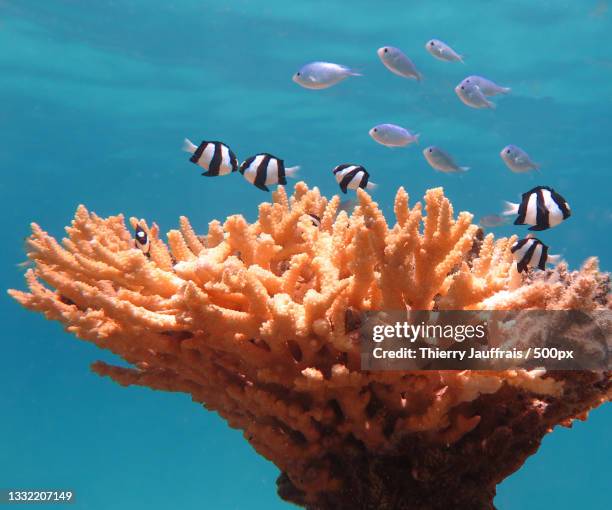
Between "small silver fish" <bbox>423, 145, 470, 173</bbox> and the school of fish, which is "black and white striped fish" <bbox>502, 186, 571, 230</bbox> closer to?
the school of fish

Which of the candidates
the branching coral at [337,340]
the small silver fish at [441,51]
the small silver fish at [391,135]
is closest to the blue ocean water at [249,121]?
the small silver fish at [441,51]

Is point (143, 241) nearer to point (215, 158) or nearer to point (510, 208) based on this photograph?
point (215, 158)

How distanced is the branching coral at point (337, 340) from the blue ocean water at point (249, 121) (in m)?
24.4

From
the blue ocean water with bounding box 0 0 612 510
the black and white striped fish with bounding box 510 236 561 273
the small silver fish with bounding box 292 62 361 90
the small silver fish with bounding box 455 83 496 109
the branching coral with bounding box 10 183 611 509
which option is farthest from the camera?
the blue ocean water with bounding box 0 0 612 510

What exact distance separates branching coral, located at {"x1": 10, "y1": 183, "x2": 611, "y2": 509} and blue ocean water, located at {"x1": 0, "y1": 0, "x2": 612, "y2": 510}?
24.4 metres

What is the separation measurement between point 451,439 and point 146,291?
1.81 metres

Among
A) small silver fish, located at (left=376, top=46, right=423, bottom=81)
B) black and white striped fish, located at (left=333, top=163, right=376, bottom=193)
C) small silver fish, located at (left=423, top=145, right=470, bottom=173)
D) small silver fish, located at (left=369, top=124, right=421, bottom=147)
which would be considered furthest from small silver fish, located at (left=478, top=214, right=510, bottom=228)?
black and white striped fish, located at (left=333, top=163, right=376, bottom=193)

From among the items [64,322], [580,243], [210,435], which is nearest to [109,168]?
[210,435]

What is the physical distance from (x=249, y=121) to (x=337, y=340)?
38.7 m

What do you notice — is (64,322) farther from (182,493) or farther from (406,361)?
(182,493)

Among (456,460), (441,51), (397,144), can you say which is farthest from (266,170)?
(441,51)

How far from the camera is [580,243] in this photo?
61.8 m

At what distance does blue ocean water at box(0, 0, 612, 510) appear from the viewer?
2692 cm

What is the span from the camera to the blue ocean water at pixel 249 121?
88.3 ft
